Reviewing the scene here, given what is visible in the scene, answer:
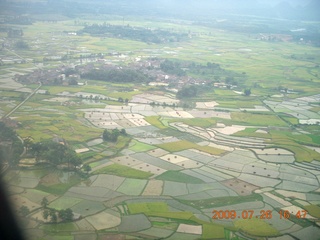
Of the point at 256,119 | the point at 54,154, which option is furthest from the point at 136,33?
the point at 54,154

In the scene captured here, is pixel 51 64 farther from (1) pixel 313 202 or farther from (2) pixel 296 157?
(1) pixel 313 202

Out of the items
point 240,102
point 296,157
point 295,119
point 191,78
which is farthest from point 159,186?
point 191,78

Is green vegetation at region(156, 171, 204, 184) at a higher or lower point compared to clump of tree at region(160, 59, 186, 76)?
lower

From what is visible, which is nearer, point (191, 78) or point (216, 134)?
point (216, 134)
